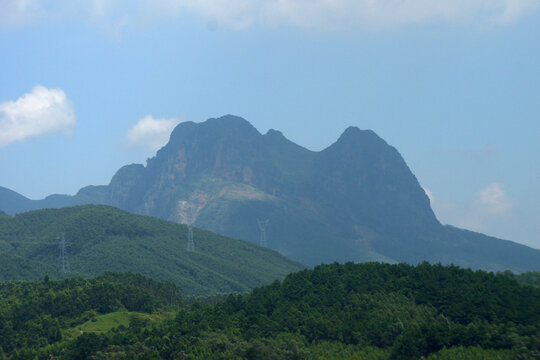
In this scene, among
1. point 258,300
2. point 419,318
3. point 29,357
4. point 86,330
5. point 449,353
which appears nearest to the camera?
point 449,353

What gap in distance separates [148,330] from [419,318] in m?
34.7

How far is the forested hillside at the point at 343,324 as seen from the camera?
6700 cm

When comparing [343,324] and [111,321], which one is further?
[111,321]

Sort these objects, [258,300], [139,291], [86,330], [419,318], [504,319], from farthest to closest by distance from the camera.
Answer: [139,291]
[86,330]
[258,300]
[419,318]
[504,319]

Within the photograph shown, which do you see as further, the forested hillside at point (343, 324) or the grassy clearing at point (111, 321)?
the grassy clearing at point (111, 321)

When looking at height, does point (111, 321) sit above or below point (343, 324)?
below

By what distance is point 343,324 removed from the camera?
7756 centimetres

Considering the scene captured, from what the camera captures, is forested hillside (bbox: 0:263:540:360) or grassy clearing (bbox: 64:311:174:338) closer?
forested hillside (bbox: 0:263:540:360)

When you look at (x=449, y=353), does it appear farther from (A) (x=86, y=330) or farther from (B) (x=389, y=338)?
(A) (x=86, y=330)

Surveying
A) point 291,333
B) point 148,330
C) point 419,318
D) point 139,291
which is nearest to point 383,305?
point 419,318

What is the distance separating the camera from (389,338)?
236ft

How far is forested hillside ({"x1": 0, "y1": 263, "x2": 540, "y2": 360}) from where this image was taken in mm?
67000

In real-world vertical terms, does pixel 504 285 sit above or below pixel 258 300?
above

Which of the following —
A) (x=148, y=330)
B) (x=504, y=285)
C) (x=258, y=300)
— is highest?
(x=504, y=285)
